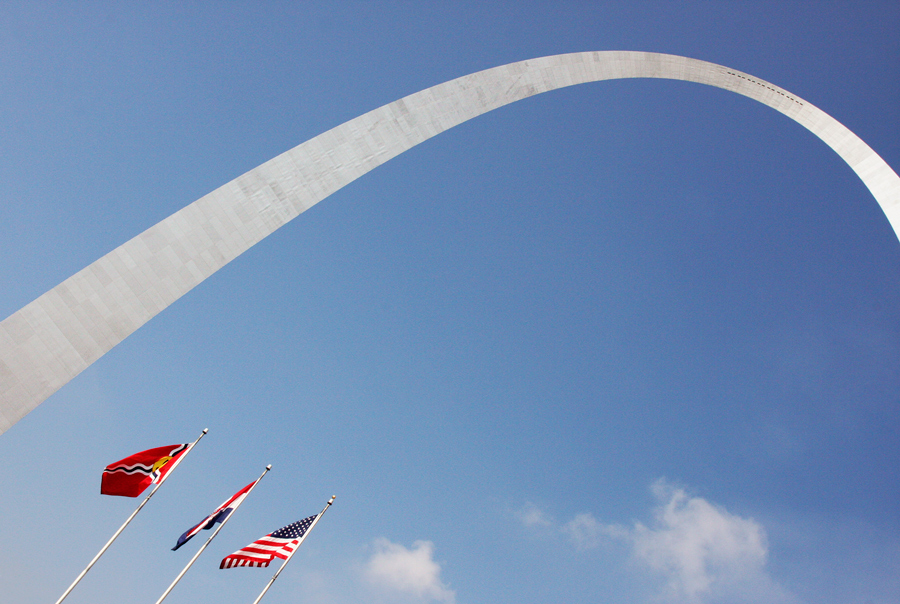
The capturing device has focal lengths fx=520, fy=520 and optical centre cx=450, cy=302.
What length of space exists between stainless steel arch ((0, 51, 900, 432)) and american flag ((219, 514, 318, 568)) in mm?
8273

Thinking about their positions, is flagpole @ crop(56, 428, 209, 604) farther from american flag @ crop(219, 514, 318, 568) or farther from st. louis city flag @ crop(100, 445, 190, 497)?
american flag @ crop(219, 514, 318, 568)

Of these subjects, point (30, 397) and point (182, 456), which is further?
point (182, 456)

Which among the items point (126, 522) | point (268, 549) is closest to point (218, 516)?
point (268, 549)

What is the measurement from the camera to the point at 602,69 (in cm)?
2122

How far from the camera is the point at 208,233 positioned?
11.5 m

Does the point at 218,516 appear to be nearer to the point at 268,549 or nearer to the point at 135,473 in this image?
the point at 268,549

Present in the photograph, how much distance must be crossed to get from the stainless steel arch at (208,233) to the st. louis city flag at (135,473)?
14.4 ft

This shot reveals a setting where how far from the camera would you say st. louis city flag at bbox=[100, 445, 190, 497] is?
1266 cm

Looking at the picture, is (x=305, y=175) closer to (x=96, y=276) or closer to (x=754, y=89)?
(x=96, y=276)

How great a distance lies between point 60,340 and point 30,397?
106 centimetres

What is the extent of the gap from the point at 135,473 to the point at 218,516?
3354 mm

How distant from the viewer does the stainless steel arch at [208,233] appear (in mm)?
9164

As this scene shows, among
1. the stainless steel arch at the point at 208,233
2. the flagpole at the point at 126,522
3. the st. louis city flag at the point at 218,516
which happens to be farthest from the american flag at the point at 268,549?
the stainless steel arch at the point at 208,233

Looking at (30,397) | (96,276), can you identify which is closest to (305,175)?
(96,276)
